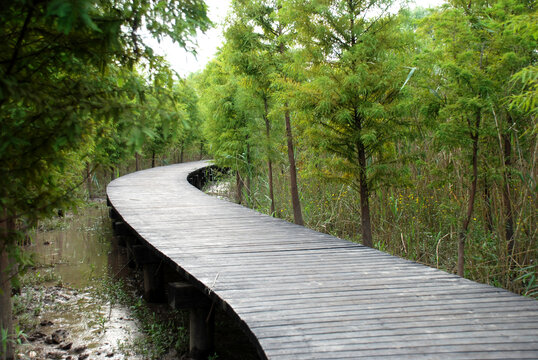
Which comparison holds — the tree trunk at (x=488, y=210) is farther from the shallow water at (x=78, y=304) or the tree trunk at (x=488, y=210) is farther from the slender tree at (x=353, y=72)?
the shallow water at (x=78, y=304)

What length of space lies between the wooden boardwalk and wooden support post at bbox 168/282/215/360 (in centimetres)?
17

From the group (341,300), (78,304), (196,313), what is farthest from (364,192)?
(78,304)

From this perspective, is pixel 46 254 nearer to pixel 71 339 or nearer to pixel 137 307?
pixel 137 307

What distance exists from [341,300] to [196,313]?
1.59m

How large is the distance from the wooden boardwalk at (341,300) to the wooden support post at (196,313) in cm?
17

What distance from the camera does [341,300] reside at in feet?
10.2

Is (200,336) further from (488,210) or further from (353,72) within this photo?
(488,210)

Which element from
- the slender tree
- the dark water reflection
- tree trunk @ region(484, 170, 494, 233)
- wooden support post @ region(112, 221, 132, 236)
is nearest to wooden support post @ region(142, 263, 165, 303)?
the dark water reflection

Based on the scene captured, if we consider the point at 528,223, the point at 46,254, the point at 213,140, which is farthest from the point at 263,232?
the point at 213,140

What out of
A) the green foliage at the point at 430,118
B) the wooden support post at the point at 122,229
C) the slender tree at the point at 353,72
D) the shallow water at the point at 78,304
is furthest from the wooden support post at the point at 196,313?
the wooden support post at the point at 122,229

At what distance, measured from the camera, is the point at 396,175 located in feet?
17.3

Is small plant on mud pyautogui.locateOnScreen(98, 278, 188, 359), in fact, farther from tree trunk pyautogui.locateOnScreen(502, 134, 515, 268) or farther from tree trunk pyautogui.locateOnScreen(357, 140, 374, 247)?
tree trunk pyautogui.locateOnScreen(502, 134, 515, 268)

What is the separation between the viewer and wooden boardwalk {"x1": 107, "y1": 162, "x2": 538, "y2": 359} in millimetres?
2436

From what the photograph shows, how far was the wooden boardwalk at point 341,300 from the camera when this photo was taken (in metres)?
2.44
